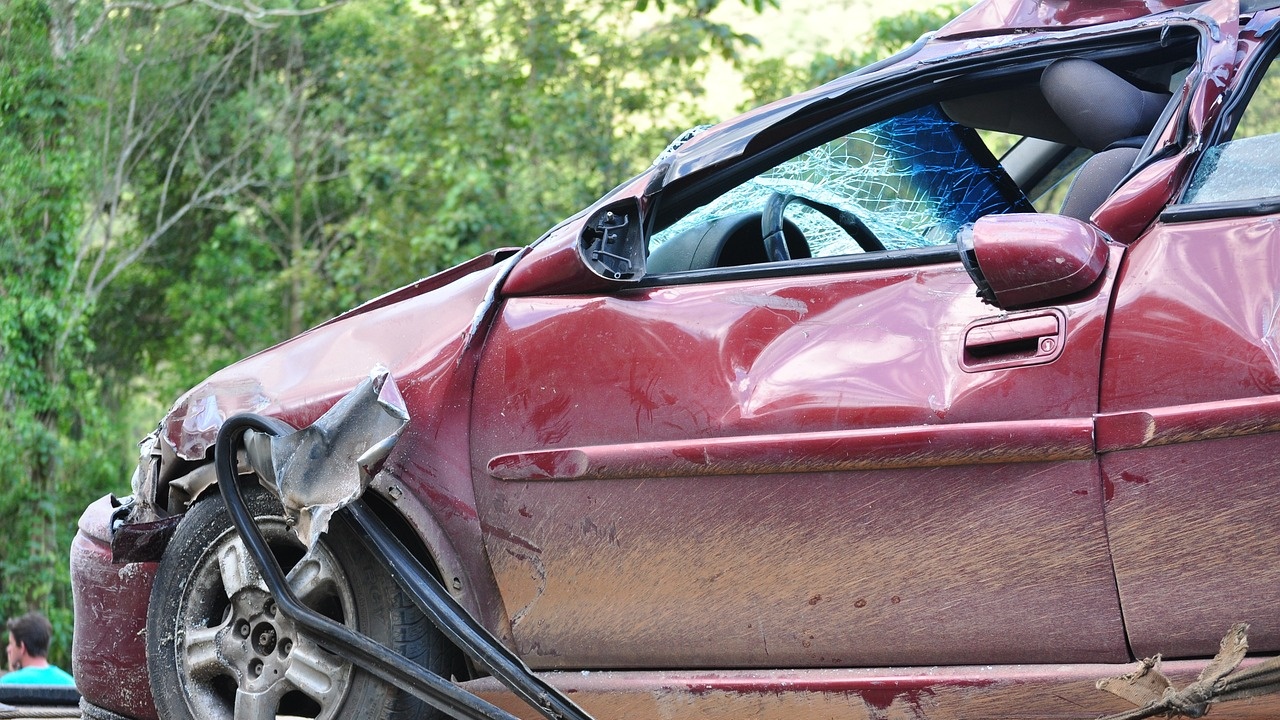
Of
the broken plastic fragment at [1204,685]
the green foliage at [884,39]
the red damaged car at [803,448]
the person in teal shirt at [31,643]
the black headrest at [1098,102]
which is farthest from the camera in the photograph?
the green foliage at [884,39]

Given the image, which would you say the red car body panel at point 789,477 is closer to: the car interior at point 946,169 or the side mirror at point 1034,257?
the side mirror at point 1034,257

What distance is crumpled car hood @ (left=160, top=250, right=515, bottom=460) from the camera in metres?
2.80

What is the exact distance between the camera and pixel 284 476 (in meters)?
2.66

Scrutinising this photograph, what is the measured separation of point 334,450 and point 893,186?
59.2 inches

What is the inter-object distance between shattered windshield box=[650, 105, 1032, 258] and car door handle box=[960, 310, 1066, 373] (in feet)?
2.67

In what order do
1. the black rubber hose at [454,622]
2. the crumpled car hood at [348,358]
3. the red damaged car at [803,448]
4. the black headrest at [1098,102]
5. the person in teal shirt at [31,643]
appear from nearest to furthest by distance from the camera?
the red damaged car at [803,448], the black rubber hose at [454,622], the black headrest at [1098,102], the crumpled car hood at [348,358], the person in teal shirt at [31,643]

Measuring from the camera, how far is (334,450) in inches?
104

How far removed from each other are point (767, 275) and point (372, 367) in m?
0.91

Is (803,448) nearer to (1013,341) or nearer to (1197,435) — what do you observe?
(1013,341)

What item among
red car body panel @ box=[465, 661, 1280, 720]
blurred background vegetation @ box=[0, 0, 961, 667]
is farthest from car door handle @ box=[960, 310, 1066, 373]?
blurred background vegetation @ box=[0, 0, 961, 667]

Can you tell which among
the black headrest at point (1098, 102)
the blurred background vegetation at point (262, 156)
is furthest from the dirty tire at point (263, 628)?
the blurred background vegetation at point (262, 156)

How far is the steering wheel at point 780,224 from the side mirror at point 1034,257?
740mm

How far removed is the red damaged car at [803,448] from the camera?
7.09ft

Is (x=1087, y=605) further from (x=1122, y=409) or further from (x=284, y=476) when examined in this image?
(x=284, y=476)
